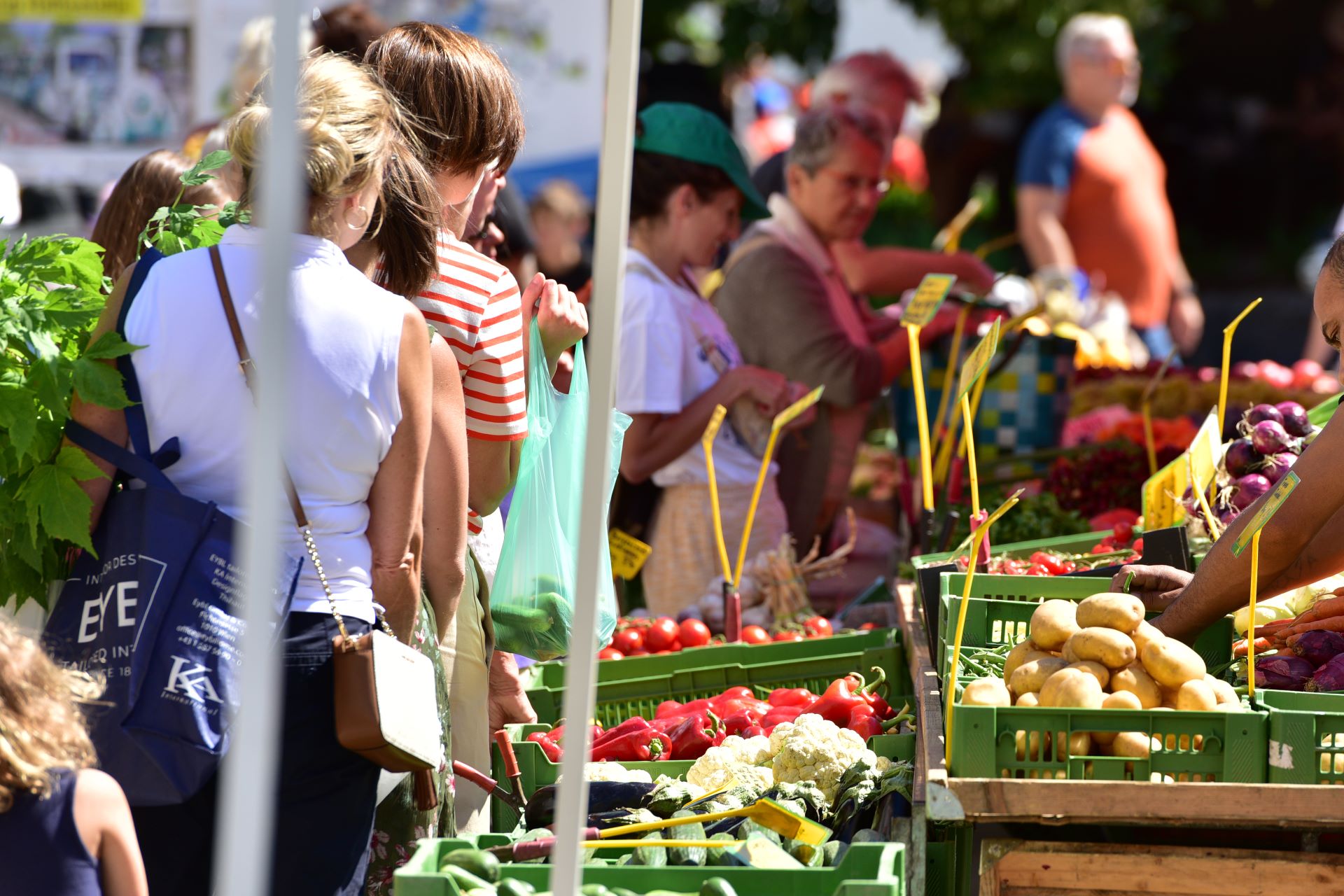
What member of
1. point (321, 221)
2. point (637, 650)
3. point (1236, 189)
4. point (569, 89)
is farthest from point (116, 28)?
point (1236, 189)

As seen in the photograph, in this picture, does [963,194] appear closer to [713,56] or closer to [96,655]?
[713,56]

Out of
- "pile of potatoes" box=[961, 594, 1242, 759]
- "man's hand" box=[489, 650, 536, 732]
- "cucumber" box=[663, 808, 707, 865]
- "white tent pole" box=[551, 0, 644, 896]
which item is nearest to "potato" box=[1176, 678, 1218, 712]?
"pile of potatoes" box=[961, 594, 1242, 759]

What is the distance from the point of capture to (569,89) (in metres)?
7.75

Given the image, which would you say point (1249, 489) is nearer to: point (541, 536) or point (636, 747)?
point (636, 747)

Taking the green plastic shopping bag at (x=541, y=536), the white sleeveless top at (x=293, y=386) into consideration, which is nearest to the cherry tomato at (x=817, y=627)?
the green plastic shopping bag at (x=541, y=536)

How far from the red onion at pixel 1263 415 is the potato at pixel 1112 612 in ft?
4.18

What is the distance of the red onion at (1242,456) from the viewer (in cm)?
344

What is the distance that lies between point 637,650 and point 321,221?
5.80ft

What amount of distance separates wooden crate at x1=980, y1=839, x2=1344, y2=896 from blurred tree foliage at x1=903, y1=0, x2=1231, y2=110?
25.8 ft

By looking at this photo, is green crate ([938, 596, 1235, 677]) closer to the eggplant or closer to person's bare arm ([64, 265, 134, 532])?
the eggplant

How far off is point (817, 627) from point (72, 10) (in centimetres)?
531

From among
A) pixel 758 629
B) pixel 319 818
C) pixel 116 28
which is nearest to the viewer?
pixel 319 818

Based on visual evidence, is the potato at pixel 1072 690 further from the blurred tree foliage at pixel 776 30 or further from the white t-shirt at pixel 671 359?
the blurred tree foliage at pixel 776 30

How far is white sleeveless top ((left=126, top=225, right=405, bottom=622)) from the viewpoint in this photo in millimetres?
2109
